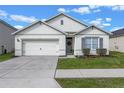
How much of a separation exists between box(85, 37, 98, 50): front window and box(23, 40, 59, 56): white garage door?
3367mm

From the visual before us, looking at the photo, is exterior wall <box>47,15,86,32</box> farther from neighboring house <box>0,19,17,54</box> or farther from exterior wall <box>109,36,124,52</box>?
exterior wall <box>109,36,124,52</box>

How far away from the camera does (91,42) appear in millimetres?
27891

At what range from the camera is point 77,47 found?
27.8m

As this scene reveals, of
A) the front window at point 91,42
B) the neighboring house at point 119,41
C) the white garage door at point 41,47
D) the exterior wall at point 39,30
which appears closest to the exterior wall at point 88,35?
the front window at point 91,42

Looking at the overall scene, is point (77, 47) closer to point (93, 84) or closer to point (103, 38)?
point (103, 38)

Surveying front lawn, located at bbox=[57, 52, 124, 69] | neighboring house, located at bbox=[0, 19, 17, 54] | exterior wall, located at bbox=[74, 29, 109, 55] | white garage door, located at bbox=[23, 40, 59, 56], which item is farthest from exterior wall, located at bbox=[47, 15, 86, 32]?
front lawn, located at bbox=[57, 52, 124, 69]

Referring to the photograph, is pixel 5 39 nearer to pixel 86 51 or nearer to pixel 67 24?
pixel 67 24

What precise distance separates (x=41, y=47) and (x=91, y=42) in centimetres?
563

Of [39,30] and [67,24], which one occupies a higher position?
[67,24]

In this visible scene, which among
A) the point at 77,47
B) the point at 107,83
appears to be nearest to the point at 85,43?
the point at 77,47

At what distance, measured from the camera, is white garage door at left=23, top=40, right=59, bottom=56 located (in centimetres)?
2766

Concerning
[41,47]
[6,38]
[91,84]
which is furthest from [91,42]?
[91,84]
